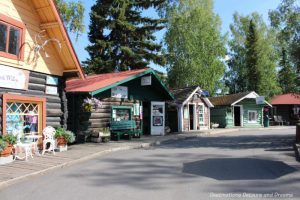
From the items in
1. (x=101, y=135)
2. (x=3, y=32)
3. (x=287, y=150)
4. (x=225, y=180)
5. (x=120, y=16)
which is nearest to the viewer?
(x=225, y=180)

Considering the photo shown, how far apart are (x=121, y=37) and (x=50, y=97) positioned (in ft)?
64.4

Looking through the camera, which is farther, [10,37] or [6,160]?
[10,37]

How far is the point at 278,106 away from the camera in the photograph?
138 feet

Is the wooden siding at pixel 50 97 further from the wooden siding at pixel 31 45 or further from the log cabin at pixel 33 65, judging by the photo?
the wooden siding at pixel 31 45

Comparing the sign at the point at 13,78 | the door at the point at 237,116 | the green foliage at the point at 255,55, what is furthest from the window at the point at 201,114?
the green foliage at the point at 255,55

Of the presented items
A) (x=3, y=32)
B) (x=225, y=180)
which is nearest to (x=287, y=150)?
(x=225, y=180)

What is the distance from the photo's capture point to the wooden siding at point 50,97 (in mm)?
12796

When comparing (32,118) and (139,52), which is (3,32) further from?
(139,52)

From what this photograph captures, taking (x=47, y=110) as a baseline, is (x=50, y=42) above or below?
above

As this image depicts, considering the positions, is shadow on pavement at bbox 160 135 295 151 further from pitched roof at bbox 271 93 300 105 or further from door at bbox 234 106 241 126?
pitched roof at bbox 271 93 300 105

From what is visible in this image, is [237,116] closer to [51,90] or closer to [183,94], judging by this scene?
[183,94]

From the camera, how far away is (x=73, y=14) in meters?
28.0

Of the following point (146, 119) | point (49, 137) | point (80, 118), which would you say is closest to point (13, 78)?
point (49, 137)

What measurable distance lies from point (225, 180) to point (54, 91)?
28.3 ft
